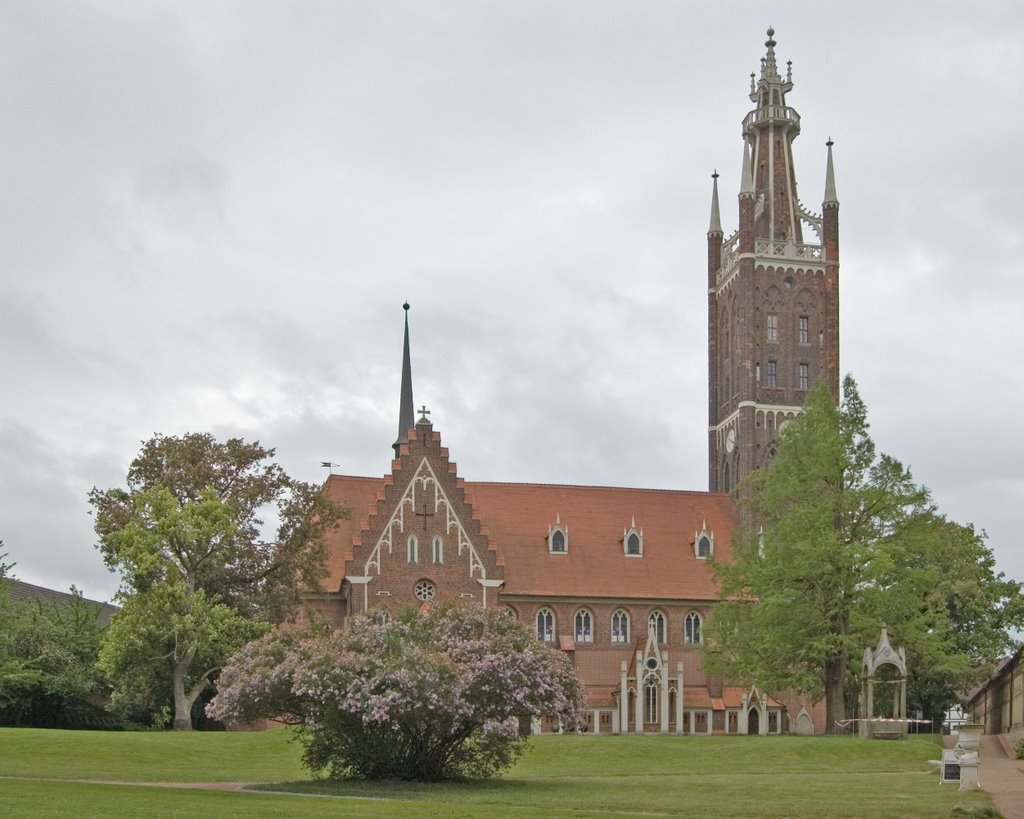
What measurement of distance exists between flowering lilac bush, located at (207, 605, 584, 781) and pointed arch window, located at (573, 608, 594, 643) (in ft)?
122

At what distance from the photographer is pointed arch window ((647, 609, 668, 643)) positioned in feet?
253

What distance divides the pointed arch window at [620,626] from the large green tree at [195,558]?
17.4 m

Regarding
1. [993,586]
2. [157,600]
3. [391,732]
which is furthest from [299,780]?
[993,586]

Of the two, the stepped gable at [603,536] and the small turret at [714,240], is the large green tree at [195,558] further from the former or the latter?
the small turret at [714,240]

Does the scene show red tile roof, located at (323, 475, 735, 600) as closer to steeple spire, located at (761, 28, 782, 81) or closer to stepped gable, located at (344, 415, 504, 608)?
stepped gable, located at (344, 415, 504, 608)

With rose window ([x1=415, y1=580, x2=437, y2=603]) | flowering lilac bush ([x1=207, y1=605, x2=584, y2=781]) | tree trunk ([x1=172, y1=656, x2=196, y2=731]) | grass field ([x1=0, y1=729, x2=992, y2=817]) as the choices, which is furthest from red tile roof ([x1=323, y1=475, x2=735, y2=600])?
flowering lilac bush ([x1=207, y1=605, x2=584, y2=781])

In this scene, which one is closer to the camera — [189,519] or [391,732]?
[391,732]

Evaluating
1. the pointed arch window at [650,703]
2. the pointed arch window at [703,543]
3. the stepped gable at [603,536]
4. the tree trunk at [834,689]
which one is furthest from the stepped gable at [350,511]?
the tree trunk at [834,689]

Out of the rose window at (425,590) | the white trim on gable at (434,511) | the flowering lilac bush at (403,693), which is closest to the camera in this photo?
the flowering lilac bush at (403,693)

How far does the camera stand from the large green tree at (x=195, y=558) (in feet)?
196

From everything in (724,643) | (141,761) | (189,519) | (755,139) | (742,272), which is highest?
(755,139)

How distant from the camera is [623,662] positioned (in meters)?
74.9

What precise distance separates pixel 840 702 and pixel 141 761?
25864 mm

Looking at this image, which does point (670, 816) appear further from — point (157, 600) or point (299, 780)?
point (157, 600)
